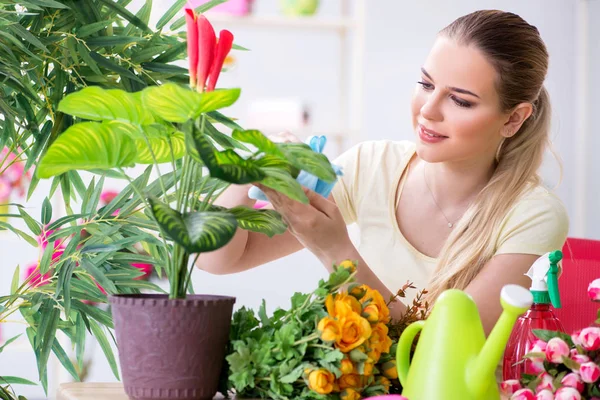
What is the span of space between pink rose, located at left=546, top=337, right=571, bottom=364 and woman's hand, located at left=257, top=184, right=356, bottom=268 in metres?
0.39

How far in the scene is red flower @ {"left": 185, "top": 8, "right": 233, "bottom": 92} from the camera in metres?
0.84

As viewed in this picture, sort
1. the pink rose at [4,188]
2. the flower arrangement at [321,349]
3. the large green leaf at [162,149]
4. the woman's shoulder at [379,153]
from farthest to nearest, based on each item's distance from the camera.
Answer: the pink rose at [4,188], the woman's shoulder at [379,153], the large green leaf at [162,149], the flower arrangement at [321,349]

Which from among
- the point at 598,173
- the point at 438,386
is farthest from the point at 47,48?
the point at 598,173

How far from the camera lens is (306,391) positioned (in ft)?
2.76

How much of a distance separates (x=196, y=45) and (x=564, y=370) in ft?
1.81

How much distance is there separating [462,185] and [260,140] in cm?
112

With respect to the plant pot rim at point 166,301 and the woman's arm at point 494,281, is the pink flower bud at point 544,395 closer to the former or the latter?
the plant pot rim at point 166,301

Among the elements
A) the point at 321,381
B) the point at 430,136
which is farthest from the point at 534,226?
the point at 321,381

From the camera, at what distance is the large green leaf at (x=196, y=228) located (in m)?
0.73

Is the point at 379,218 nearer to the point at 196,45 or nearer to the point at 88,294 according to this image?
the point at 88,294

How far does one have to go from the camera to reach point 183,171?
885 millimetres

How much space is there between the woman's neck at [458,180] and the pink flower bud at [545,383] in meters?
1.00

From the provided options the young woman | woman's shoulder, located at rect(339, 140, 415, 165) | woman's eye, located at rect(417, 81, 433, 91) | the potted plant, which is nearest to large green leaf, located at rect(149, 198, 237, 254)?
the potted plant

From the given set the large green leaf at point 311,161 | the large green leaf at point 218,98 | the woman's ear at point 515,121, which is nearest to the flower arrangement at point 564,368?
the large green leaf at point 311,161
